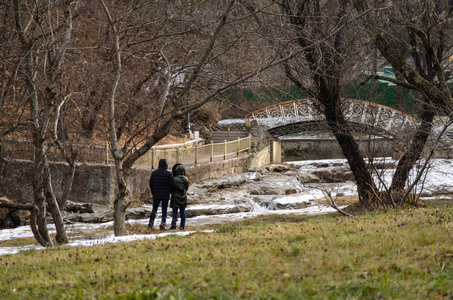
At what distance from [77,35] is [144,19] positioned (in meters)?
2.39

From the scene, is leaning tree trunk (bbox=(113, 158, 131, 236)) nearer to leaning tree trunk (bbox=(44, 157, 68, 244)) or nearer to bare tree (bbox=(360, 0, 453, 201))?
leaning tree trunk (bbox=(44, 157, 68, 244))

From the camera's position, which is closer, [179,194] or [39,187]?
[39,187]

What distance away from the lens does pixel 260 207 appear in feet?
57.1

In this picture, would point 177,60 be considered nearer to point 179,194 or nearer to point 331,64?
point 179,194

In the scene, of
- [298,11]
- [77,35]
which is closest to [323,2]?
[298,11]

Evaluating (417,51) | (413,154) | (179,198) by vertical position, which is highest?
(417,51)

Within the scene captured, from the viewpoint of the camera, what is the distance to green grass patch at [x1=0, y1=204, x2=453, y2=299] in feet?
14.4

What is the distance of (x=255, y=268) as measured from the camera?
17.0 ft

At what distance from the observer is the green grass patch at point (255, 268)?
4.40m

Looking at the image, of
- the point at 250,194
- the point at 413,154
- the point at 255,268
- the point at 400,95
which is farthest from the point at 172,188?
the point at 400,95

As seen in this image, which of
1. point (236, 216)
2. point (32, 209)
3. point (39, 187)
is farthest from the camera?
point (236, 216)

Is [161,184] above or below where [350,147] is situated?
below

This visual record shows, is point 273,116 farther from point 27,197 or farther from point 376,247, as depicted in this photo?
point 376,247

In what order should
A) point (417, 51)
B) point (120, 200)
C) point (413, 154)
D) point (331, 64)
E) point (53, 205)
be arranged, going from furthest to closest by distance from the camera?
point (417, 51) → point (413, 154) → point (331, 64) → point (120, 200) → point (53, 205)
